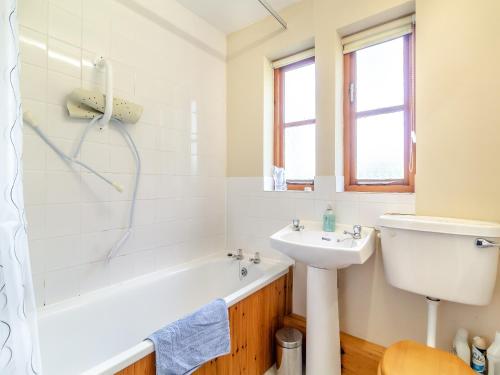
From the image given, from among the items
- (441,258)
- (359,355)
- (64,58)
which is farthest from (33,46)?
(359,355)

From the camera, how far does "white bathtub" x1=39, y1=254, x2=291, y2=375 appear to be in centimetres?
115

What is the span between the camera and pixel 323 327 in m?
1.36

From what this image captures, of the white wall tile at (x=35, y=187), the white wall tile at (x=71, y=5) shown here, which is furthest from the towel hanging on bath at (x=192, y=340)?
the white wall tile at (x=71, y=5)

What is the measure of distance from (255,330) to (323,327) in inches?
15.3

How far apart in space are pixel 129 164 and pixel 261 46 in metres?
1.34

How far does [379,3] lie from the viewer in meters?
1.46

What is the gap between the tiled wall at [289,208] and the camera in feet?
4.83

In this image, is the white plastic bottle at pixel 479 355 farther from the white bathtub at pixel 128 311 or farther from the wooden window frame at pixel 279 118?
the wooden window frame at pixel 279 118

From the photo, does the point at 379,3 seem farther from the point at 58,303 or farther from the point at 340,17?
the point at 58,303

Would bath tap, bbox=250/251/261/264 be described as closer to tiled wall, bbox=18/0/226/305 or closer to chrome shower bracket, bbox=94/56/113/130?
tiled wall, bbox=18/0/226/305

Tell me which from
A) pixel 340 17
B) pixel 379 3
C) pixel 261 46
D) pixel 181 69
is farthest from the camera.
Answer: pixel 261 46

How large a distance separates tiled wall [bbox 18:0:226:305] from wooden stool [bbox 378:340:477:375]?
4.49 feet

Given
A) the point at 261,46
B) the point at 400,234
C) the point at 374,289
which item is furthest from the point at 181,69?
the point at 374,289

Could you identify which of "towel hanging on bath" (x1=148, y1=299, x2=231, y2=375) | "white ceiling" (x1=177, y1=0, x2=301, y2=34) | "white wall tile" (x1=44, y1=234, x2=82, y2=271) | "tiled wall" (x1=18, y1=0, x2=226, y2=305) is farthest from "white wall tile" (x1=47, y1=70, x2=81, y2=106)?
"towel hanging on bath" (x1=148, y1=299, x2=231, y2=375)
